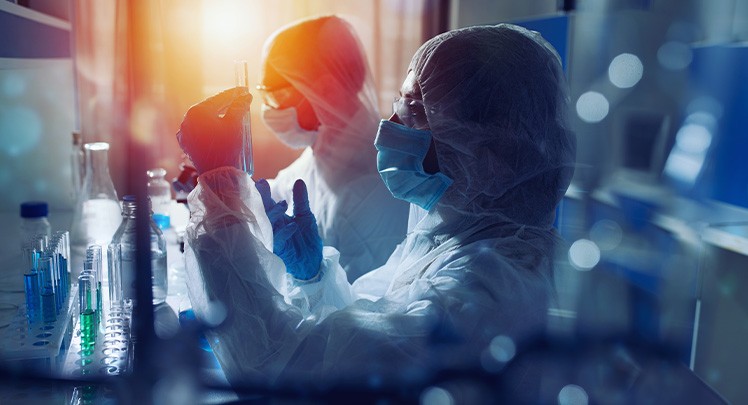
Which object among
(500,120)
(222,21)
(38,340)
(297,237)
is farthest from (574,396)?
(222,21)

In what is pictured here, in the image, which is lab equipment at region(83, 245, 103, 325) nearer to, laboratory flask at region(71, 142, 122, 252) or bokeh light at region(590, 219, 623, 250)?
laboratory flask at region(71, 142, 122, 252)

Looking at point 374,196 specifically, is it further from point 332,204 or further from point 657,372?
point 657,372

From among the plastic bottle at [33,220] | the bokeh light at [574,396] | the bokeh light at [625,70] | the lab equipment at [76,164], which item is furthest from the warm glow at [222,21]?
the bokeh light at [574,396]

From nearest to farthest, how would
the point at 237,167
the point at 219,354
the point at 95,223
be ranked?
the point at 219,354, the point at 237,167, the point at 95,223

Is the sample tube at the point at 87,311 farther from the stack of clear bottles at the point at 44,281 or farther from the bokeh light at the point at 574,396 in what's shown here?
the bokeh light at the point at 574,396

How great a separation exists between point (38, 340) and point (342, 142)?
1.18 metres

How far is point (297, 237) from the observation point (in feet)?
4.16

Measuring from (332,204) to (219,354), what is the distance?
94 centimetres

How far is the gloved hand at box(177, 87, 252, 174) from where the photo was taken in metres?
1.06

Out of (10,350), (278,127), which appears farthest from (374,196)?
(10,350)

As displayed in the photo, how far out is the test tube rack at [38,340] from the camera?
2.76 ft

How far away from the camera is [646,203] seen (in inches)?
92.3

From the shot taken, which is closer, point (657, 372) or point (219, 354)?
point (657, 372)

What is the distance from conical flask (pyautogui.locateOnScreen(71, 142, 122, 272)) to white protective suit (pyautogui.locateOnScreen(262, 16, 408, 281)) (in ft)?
1.76
